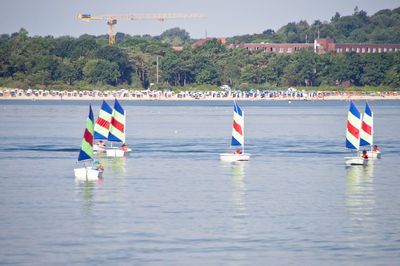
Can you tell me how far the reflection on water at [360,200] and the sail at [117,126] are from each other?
935 inches

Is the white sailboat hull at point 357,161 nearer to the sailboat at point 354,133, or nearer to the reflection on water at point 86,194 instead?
the sailboat at point 354,133

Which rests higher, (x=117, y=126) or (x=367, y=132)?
(x=117, y=126)

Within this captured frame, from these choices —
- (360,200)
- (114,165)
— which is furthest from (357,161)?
(114,165)

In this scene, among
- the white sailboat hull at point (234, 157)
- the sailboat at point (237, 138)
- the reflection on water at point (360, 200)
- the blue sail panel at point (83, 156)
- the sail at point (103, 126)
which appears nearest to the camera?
the reflection on water at point (360, 200)

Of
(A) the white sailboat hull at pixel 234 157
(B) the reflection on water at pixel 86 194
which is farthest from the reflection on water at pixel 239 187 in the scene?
(B) the reflection on water at pixel 86 194

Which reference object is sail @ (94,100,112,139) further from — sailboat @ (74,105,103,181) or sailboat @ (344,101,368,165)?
sailboat @ (344,101,368,165)

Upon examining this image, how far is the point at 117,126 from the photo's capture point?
7281 cm

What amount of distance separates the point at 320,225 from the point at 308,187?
44.8 feet

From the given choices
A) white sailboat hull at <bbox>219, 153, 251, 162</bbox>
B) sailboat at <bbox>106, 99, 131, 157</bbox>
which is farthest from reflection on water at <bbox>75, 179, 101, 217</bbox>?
sailboat at <bbox>106, 99, 131, 157</bbox>

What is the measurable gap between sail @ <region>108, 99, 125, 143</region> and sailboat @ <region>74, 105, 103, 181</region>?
17765mm

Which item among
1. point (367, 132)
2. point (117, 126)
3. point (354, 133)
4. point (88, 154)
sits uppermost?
point (117, 126)

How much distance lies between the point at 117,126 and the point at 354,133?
23932mm

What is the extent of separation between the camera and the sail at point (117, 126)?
72125mm

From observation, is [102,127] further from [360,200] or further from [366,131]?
[360,200]
